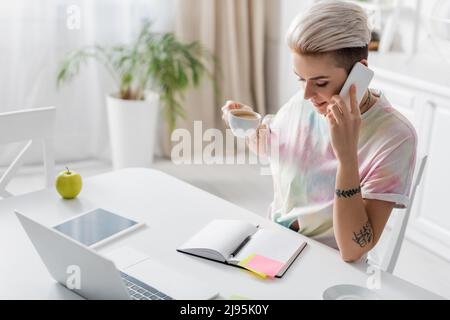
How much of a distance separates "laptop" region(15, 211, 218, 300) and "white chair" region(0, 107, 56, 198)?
726mm

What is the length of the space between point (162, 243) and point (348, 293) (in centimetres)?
44

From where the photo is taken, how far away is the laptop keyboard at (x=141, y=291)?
123 cm

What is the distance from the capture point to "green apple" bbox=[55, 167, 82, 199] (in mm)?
1679

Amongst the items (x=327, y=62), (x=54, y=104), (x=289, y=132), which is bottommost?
(x=54, y=104)

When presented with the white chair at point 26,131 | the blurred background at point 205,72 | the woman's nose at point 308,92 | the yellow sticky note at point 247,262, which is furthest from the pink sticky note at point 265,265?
the blurred background at point 205,72

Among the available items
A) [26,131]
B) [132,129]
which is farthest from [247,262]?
[132,129]

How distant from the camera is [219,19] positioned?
4023 mm

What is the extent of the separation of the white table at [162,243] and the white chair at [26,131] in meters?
0.24

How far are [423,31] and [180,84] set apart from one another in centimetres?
134

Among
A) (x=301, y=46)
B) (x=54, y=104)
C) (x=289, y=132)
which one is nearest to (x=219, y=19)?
(x=54, y=104)

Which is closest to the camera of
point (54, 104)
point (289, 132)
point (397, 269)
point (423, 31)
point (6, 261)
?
point (6, 261)

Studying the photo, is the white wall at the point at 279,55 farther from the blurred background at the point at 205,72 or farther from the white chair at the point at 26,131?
the white chair at the point at 26,131

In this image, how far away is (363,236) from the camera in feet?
4.58

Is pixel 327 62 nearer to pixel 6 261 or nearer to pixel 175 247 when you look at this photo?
pixel 175 247
